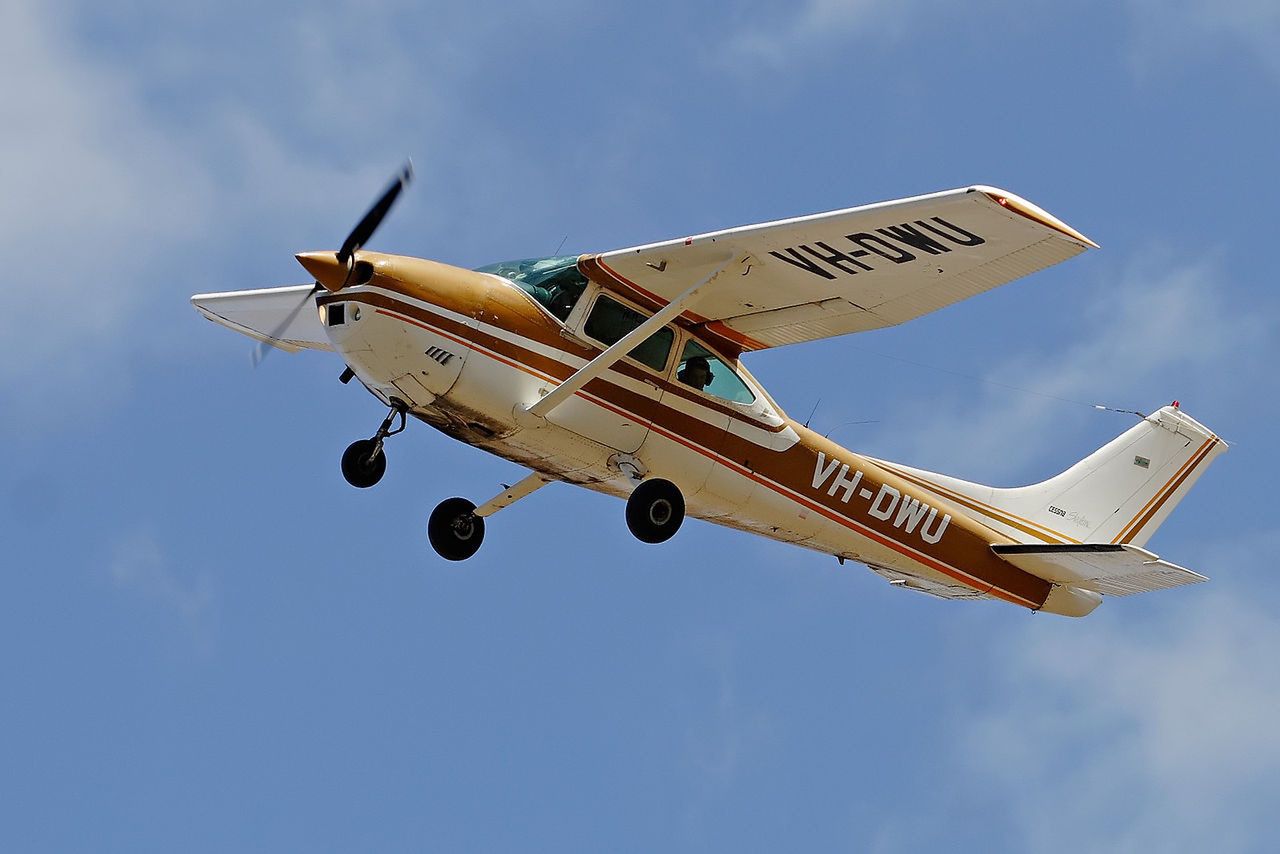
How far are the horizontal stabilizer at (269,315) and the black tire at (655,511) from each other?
4314 mm

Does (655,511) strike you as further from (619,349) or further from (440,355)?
(440,355)

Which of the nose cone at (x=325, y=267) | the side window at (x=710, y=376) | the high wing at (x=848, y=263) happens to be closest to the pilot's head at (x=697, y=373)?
the side window at (x=710, y=376)

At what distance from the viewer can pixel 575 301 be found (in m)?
16.2

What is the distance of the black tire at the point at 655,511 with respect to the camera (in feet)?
53.3

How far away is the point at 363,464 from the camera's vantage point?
16188 millimetres

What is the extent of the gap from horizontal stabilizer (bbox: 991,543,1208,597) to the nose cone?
7072 millimetres

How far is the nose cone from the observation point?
15.1m

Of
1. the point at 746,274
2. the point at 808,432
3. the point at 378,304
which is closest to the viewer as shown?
the point at 378,304

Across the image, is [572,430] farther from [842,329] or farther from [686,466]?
[842,329]

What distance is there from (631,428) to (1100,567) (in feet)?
15.0

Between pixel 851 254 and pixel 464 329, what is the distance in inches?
127

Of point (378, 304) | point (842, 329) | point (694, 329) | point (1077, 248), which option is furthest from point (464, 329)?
point (1077, 248)

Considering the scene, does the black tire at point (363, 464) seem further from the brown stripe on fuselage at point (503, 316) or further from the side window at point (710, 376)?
the side window at point (710, 376)

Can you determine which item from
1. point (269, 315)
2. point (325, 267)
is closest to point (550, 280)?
point (325, 267)
